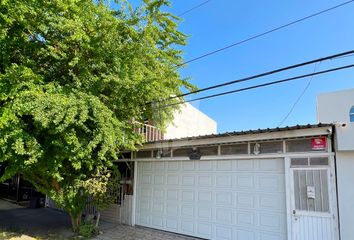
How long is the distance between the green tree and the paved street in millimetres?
1139

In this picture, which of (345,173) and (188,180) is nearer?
(345,173)

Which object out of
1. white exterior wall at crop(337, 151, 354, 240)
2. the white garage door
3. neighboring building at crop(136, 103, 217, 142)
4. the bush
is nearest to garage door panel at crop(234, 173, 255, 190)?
the white garage door

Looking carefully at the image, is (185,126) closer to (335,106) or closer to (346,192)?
(335,106)

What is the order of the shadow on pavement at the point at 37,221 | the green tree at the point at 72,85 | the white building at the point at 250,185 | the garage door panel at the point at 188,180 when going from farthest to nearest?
1. the shadow on pavement at the point at 37,221
2. the garage door panel at the point at 188,180
3. the green tree at the point at 72,85
4. the white building at the point at 250,185

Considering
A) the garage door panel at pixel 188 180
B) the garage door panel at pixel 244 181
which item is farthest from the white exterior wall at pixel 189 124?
the garage door panel at pixel 244 181

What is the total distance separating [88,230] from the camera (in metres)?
8.97

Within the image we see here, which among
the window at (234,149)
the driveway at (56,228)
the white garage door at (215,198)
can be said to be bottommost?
the driveway at (56,228)

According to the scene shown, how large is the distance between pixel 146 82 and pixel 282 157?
176 inches

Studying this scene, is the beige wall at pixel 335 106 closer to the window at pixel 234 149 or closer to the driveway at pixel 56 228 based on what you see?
the window at pixel 234 149

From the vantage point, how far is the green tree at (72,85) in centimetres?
711

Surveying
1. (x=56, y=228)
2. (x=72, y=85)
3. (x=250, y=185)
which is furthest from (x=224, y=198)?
(x=56, y=228)

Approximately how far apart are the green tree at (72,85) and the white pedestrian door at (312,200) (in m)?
4.84

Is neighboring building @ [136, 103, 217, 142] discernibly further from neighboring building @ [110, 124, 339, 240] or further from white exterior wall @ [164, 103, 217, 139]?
neighboring building @ [110, 124, 339, 240]

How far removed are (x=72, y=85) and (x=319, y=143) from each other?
675 centimetres
